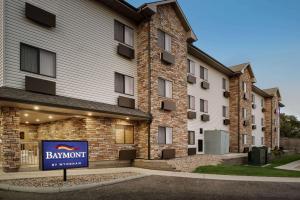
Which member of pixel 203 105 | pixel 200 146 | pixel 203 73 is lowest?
pixel 200 146

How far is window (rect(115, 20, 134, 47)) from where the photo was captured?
708 inches

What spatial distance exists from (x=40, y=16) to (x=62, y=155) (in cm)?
731

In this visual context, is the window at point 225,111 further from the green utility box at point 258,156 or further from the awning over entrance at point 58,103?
the awning over entrance at point 58,103

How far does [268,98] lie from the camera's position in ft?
156

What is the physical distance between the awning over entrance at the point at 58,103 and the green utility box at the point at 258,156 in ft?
40.6

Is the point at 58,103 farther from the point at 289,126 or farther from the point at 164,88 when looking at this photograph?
the point at 289,126

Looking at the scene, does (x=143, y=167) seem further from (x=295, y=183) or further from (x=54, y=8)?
(x=54, y=8)

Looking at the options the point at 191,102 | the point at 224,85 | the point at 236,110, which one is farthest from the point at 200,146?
the point at 224,85

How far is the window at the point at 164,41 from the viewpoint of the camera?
64.8 ft

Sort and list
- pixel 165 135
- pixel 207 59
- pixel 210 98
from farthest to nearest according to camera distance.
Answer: pixel 210 98, pixel 207 59, pixel 165 135

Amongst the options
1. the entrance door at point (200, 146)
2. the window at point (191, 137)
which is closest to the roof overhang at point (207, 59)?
the window at point (191, 137)

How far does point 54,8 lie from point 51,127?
9156 millimetres

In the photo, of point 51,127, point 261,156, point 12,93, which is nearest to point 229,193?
point 12,93

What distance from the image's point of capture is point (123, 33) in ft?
60.3
